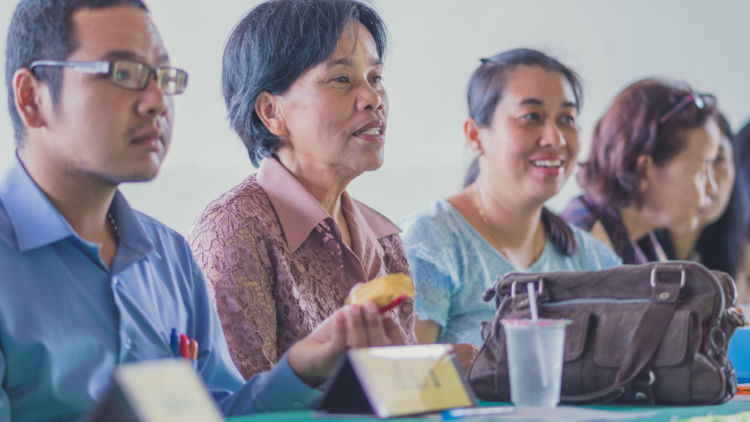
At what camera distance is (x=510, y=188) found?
8.31 ft

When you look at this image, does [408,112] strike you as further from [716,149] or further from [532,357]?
[532,357]

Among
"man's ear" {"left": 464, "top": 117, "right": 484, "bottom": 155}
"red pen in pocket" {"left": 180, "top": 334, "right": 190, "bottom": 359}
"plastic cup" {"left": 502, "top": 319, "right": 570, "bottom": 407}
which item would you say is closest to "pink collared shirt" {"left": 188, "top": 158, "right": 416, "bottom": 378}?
"red pen in pocket" {"left": 180, "top": 334, "right": 190, "bottom": 359}

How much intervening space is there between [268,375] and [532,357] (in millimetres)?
A: 376

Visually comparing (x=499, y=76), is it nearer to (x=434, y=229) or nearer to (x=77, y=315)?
(x=434, y=229)

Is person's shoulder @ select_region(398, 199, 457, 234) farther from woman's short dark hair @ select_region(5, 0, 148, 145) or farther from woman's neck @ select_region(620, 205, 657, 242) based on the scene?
woman's short dark hair @ select_region(5, 0, 148, 145)

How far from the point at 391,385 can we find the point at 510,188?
161 cm

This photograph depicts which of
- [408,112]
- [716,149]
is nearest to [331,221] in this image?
[408,112]

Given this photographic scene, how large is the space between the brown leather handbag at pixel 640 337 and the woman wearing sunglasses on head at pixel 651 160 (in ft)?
5.37

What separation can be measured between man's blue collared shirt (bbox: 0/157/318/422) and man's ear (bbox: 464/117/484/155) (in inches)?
57.3

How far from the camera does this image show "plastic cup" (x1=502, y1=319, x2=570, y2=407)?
1226mm

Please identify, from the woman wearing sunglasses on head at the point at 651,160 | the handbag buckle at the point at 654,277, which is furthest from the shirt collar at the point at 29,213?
the woman wearing sunglasses on head at the point at 651,160

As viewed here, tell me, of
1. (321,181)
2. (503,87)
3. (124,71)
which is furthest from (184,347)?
(503,87)

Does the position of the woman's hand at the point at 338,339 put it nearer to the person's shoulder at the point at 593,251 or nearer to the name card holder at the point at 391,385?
the name card holder at the point at 391,385

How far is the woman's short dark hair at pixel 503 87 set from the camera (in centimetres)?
256
